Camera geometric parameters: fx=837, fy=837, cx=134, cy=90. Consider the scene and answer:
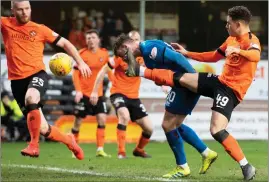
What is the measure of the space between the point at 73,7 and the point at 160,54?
11.7m

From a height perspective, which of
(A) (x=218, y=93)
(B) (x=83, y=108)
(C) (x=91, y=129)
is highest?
(A) (x=218, y=93)

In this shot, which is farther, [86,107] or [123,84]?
[86,107]

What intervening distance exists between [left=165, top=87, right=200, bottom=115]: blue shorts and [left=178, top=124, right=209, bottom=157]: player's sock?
61cm

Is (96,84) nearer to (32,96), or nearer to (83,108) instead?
(83,108)

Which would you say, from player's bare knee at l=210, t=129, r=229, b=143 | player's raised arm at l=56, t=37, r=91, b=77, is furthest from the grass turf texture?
player's raised arm at l=56, t=37, r=91, b=77

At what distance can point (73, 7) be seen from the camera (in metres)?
22.2

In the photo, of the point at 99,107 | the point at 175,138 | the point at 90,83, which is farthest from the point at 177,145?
the point at 90,83

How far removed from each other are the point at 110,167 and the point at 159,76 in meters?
2.52

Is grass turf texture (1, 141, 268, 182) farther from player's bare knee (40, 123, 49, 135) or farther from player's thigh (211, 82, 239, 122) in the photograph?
player's thigh (211, 82, 239, 122)

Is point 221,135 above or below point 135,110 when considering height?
above

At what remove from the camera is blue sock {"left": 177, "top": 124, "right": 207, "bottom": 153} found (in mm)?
11562

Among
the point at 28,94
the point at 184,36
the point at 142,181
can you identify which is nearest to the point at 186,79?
the point at 142,181

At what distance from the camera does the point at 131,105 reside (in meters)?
15.4

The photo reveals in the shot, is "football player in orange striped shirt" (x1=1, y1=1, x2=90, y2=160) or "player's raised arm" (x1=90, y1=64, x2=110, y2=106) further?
"player's raised arm" (x1=90, y1=64, x2=110, y2=106)
